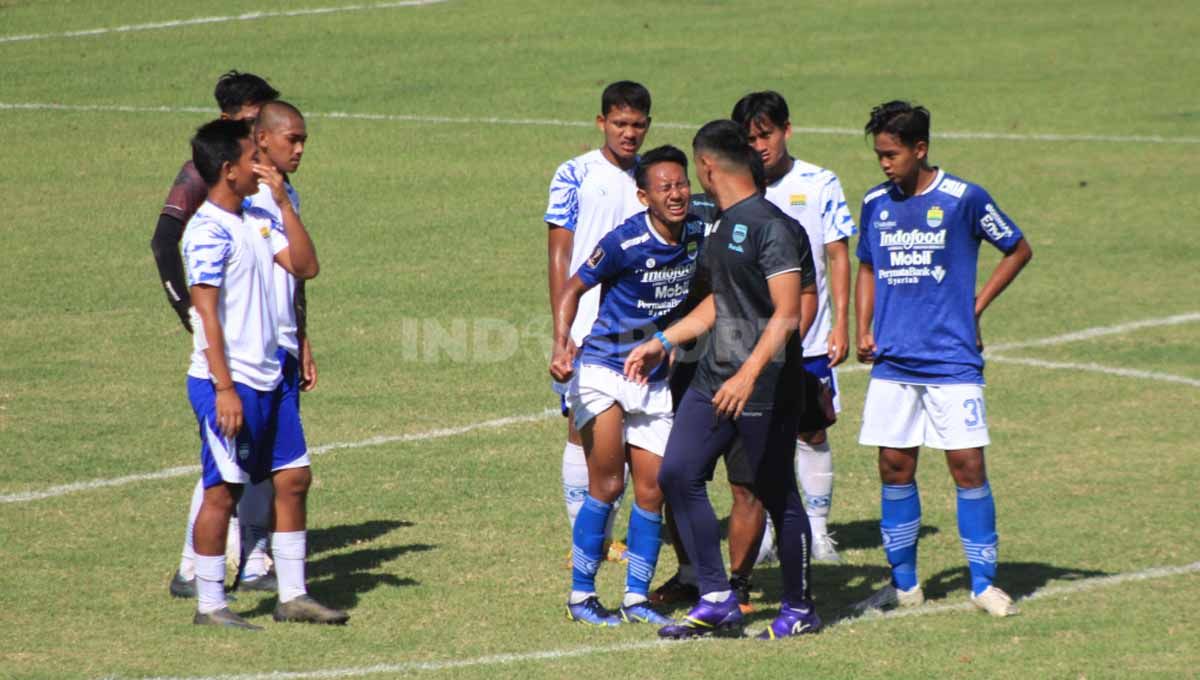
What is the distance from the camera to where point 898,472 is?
333 inches

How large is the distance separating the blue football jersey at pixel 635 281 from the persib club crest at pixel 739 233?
0.55 meters

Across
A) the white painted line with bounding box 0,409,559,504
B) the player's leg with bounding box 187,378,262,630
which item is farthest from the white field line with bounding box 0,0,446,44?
the player's leg with bounding box 187,378,262,630

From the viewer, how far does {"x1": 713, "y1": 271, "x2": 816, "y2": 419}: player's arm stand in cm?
755

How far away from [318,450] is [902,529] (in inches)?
183

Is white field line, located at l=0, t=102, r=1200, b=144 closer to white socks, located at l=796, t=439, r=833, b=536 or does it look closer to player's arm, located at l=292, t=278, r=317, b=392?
white socks, located at l=796, t=439, r=833, b=536

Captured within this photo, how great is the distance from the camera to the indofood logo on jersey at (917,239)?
324 inches

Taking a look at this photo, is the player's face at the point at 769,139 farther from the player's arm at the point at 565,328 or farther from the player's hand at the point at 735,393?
the player's hand at the point at 735,393

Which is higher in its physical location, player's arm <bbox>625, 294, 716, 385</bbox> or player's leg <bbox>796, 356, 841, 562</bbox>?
player's arm <bbox>625, 294, 716, 385</bbox>

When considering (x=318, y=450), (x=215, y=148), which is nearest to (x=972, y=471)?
(x=215, y=148)

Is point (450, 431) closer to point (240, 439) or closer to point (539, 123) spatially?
point (240, 439)

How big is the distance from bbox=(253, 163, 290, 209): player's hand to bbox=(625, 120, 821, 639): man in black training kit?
1.79 metres

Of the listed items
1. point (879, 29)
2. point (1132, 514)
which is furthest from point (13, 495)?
point (879, 29)

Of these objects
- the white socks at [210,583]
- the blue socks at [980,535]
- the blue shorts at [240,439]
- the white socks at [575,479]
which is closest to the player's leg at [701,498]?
the blue socks at [980,535]

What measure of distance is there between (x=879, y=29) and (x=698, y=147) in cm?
2352
